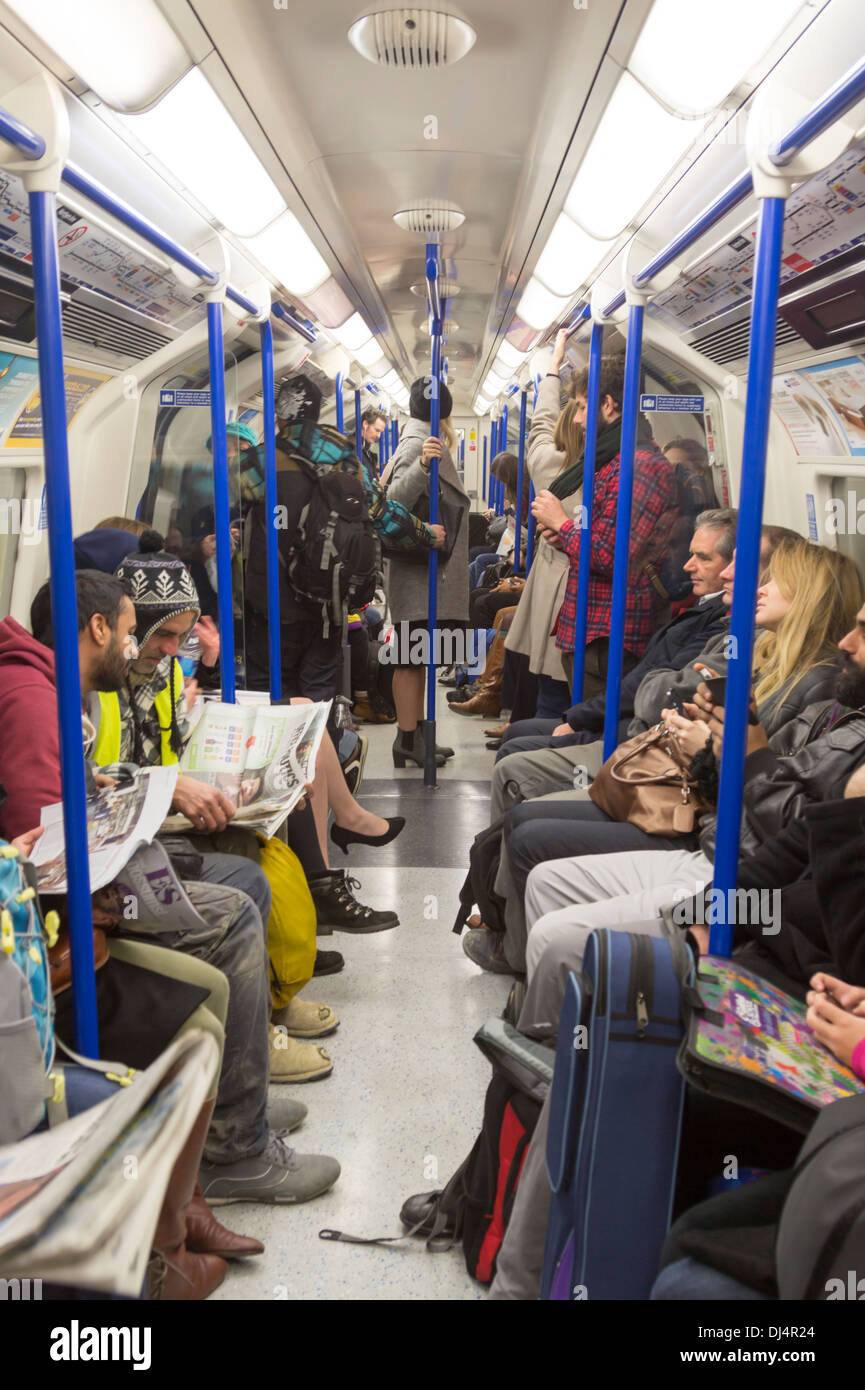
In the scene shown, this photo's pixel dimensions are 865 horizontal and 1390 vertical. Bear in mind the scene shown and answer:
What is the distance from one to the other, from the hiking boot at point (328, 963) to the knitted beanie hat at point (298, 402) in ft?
8.55

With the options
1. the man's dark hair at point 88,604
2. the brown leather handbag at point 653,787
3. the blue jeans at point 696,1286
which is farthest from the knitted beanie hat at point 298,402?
the blue jeans at point 696,1286

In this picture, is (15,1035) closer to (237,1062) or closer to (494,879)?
(237,1062)

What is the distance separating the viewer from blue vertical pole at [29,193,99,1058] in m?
1.78

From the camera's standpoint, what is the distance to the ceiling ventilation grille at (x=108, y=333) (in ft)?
10.8

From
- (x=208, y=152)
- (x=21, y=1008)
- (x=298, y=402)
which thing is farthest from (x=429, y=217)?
(x=21, y=1008)

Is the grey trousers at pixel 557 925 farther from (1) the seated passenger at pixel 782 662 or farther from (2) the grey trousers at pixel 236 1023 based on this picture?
(2) the grey trousers at pixel 236 1023

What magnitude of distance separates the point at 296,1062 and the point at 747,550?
1896 mm

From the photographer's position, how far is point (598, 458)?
425 cm

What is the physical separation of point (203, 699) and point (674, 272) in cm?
208

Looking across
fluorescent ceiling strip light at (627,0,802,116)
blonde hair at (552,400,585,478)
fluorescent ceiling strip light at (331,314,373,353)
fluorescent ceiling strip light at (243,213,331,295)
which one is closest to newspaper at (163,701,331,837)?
fluorescent ceiling strip light at (627,0,802,116)

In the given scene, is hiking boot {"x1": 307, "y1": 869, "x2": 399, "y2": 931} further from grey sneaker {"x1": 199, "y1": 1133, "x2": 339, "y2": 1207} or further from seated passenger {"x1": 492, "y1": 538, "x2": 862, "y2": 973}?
grey sneaker {"x1": 199, "y1": 1133, "x2": 339, "y2": 1207}

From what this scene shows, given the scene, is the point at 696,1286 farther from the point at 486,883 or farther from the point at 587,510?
the point at 587,510

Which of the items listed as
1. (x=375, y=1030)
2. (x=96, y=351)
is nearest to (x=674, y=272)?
(x=96, y=351)

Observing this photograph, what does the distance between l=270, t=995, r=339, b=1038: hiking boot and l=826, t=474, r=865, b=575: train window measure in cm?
211
